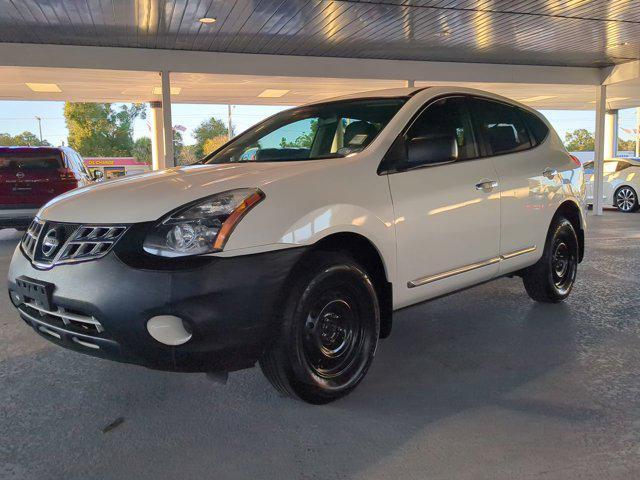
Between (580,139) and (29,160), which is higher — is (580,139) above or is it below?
above

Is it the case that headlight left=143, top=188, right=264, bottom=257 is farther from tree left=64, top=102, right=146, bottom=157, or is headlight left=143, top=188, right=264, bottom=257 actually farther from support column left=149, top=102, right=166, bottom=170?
tree left=64, top=102, right=146, bottom=157

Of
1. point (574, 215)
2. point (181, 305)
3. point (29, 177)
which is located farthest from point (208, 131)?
point (181, 305)

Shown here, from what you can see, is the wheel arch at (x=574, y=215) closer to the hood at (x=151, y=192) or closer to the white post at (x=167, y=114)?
the hood at (x=151, y=192)

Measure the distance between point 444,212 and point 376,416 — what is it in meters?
1.37

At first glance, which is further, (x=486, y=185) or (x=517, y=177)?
(x=517, y=177)

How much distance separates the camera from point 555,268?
518cm

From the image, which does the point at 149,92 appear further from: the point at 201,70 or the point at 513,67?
the point at 513,67

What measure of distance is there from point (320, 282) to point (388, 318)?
70 cm

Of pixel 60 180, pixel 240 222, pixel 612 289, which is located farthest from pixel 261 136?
pixel 60 180

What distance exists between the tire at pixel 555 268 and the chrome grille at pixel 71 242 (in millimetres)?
3548

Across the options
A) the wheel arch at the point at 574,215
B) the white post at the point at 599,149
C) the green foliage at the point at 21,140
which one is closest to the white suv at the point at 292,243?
the wheel arch at the point at 574,215

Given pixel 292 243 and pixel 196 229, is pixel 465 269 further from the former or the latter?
pixel 196 229

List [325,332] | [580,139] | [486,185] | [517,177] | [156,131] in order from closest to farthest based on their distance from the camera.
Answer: [325,332], [486,185], [517,177], [156,131], [580,139]

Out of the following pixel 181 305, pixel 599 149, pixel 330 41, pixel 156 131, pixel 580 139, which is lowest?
pixel 181 305
